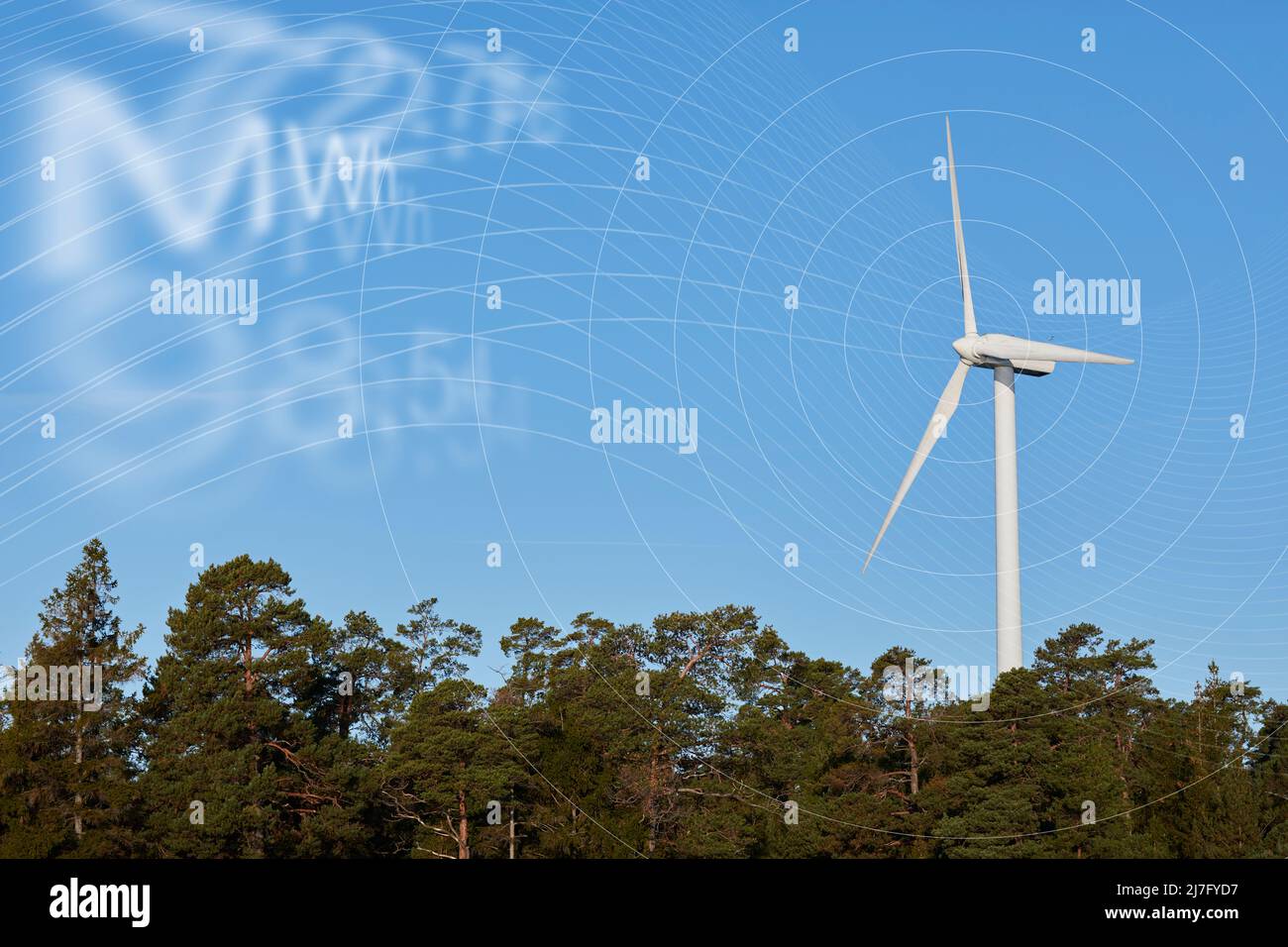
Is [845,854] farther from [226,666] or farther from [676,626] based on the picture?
[226,666]

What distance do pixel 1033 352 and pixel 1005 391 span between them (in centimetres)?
259

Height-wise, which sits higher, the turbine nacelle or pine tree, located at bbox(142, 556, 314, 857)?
the turbine nacelle

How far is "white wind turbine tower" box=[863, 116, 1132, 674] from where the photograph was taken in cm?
7269

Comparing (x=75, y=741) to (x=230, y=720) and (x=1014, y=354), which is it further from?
(x=1014, y=354)

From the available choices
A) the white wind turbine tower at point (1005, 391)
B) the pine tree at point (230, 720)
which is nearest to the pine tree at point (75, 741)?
the pine tree at point (230, 720)

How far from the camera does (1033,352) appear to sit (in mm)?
75562

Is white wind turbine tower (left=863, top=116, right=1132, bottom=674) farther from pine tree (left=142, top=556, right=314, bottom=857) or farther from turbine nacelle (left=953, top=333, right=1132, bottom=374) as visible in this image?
pine tree (left=142, top=556, right=314, bottom=857)

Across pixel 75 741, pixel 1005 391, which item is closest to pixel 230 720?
pixel 75 741

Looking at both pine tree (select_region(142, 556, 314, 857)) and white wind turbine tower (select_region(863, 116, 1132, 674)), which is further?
pine tree (select_region(142, 556, 314, 857))

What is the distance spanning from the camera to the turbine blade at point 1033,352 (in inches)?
2908

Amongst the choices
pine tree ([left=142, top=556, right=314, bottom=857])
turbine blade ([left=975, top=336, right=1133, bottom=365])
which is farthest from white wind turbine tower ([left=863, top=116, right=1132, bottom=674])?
pine tree ([left=142, top=556, right=314, bottom=857])

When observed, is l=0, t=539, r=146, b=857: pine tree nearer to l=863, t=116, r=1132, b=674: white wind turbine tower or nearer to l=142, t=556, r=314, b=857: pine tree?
l=142, t=556, r=314, b=857: pine tree

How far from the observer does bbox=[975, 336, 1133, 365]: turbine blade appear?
73.9 metres
